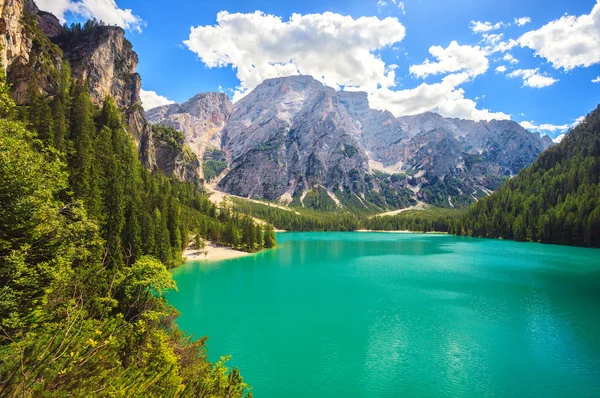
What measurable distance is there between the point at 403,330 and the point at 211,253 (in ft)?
244

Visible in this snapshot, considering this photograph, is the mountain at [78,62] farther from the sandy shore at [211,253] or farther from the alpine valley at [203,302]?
the sandy shore at [211,253]

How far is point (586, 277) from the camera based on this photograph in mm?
62688

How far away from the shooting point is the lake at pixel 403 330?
25.1m

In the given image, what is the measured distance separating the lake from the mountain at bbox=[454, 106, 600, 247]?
246 ft

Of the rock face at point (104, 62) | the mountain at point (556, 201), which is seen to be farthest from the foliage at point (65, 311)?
A: the mountain at point (556, 201)

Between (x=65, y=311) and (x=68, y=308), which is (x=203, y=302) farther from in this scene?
(x=68, y=308)

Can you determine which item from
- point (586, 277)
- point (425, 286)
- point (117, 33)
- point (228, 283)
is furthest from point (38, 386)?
point (117, 33)

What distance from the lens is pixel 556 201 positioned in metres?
154

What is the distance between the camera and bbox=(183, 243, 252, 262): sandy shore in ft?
297

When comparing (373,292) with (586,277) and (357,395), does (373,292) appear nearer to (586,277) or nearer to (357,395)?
(357,395)

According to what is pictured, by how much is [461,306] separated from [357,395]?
29.9 metres

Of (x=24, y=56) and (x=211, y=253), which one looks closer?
(x=24, y=56)

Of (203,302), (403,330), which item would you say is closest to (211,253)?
(203,302)

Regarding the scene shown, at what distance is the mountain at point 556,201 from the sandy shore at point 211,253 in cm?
13706
